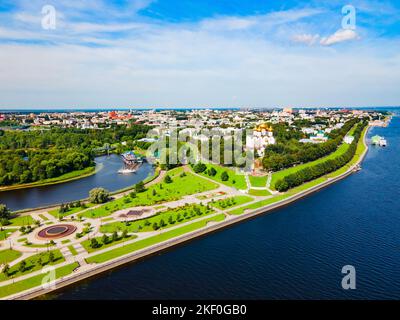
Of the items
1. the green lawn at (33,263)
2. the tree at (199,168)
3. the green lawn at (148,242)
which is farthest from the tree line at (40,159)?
the green lawn at (148,242)

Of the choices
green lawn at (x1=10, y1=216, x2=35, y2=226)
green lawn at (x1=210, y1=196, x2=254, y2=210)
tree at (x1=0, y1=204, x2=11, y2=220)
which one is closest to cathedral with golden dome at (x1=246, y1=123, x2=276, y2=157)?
green lawn at (x1=210, y1=196, x2=254, y2=210)

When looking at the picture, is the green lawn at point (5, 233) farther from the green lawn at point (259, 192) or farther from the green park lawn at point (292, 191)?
the green lawn at point (259, 192)

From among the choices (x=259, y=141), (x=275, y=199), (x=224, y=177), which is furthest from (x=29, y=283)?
(x=259, y=141)

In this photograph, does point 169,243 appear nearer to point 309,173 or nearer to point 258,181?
point 258,181

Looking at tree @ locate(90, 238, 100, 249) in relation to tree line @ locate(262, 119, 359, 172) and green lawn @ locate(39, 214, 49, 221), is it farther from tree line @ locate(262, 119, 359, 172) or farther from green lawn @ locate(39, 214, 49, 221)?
tree line @ locate(262, 119, 359, 172)
